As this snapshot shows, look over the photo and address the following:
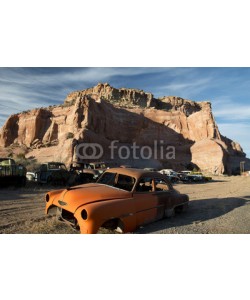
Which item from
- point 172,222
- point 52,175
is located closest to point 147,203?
point 172,222

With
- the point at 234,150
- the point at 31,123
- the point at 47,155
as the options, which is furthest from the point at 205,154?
the point at 31,123

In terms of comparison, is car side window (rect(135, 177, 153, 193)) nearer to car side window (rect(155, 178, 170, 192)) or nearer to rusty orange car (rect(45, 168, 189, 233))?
rusty orange car (rect(45, 168, 189, 233))

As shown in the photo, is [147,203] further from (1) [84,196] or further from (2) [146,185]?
(1) [84,196]

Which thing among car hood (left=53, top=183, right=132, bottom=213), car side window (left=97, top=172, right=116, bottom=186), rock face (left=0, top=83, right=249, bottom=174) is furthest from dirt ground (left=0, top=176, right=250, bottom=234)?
rock face (left=0, top=83, right=249, bottom=174)

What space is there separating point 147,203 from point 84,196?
1419 mm

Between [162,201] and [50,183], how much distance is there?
10535 mm

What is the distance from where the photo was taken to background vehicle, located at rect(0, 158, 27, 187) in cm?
1217

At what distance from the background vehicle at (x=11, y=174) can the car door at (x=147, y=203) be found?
9180 mm

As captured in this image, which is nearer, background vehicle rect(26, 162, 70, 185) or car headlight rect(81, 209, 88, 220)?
car headlight rect(81, 209, 88, 220)

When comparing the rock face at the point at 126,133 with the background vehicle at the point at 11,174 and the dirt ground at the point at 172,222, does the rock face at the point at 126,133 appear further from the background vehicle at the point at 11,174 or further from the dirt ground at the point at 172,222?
the dirt ground at the point at 172,222

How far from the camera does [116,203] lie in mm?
4387

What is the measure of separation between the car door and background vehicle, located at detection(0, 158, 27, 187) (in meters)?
9.18

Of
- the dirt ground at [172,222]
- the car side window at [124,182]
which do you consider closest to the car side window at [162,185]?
the dirt ground at [172,222]
